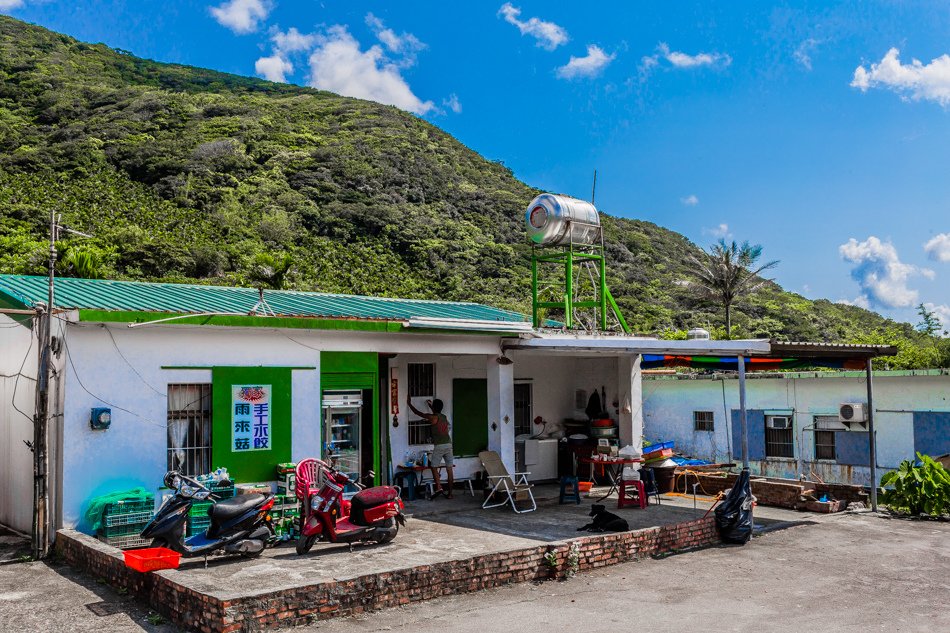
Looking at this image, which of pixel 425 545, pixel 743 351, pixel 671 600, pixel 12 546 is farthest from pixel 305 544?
pixel 743 351

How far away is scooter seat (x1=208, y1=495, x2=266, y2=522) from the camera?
30.0 ft

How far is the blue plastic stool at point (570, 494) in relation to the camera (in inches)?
555

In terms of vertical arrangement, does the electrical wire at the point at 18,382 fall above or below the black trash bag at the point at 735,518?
above

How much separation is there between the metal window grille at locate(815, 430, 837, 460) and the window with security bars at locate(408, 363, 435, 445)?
8.44 meters

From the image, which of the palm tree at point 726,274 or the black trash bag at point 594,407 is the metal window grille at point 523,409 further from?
the palm tree at point 726,274

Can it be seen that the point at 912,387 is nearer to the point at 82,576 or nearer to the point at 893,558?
the point at 893,558

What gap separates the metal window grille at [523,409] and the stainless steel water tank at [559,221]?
3.24m

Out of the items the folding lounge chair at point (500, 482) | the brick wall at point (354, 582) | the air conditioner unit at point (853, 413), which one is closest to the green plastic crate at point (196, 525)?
the brick wall at point (354, 582)

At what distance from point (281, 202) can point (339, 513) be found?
40.6 metres

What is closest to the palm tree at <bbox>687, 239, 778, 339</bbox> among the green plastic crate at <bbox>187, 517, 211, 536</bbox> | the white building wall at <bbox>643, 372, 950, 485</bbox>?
the white building wall at <bbox>643, 372, 950, 485</bbox>

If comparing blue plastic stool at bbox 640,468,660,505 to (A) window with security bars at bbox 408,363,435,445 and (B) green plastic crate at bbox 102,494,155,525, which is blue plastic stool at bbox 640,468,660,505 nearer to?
(A) window with security bars at bbox 408,363,435,445

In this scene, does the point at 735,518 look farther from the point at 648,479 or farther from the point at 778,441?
the point at 778,441

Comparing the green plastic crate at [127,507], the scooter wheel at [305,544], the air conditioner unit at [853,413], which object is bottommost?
the scooter wheel at [305,544]

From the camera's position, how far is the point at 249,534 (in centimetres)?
938
